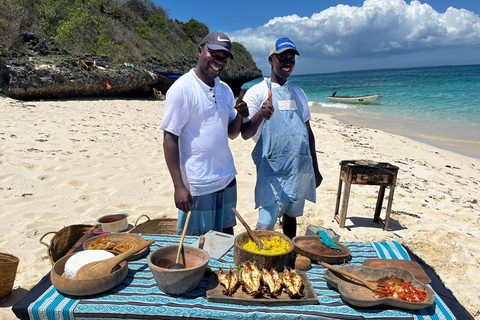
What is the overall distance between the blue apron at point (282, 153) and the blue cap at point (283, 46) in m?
0.29

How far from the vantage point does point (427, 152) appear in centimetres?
958

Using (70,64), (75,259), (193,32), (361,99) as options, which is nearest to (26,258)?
(75,259)

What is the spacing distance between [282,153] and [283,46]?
91 centimetres

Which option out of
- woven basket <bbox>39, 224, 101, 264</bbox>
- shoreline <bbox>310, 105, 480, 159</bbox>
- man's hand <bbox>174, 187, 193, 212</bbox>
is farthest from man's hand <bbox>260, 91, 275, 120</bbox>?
shoreline <bbox>310, 105, 480, 159</bbox>

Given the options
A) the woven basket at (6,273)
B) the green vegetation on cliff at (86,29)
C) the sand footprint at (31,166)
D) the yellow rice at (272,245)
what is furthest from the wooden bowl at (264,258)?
the green vegetation on cliff at (86,29)

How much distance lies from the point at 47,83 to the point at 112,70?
3.48 metres

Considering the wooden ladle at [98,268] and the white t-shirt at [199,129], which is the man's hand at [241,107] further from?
the wooden ladle at [98,268]

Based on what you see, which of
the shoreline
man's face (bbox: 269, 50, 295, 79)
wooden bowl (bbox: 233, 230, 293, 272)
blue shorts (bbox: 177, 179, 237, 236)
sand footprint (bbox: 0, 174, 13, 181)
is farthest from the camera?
the shoreline

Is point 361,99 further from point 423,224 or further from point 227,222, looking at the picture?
point 227,222

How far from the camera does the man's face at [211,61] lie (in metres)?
2.38

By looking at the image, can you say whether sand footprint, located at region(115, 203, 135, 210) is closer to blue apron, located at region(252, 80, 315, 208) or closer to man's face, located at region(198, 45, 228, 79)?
blue apron, located at region(252, 80, 315, 208)

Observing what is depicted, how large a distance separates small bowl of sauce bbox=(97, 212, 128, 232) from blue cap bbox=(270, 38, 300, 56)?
2.50 meters

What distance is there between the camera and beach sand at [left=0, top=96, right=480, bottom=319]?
12.0 ft

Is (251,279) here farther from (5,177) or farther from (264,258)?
(5,177)
